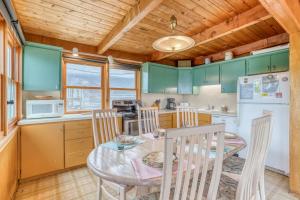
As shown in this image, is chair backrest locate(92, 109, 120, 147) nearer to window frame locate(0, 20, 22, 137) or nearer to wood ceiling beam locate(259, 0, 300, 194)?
window frame locate(0, 20, 22, 137)

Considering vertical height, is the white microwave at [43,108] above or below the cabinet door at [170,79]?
below

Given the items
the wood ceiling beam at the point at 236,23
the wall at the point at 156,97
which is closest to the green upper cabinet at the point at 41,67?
the wall at the point at 156,97

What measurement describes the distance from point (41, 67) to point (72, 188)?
192 cm

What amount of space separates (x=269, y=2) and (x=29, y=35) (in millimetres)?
3405

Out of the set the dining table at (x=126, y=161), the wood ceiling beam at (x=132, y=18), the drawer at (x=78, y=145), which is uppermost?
the wood ceiling beam at (x=132, y=18)

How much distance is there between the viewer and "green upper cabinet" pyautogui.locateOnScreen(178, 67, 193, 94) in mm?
4371

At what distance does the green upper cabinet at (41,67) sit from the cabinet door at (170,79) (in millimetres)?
2380

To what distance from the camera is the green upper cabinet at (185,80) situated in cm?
437

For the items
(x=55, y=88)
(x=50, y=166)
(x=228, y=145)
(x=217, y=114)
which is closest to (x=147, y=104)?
(x=217, y=114)

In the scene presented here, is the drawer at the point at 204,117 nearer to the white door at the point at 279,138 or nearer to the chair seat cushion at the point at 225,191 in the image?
the white door at the point at 279,138

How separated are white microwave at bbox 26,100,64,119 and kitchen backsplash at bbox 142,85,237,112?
2.06 metres

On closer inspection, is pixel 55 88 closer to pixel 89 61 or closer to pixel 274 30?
pixel 89 61

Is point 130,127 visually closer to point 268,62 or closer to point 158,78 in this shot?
point 158,78

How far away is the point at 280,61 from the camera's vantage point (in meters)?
2.78
